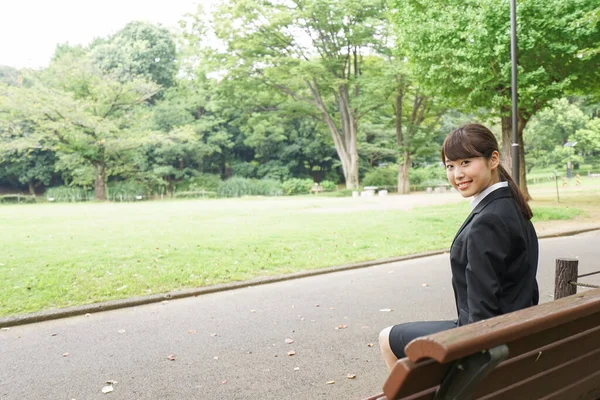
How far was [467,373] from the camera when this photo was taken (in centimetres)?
135

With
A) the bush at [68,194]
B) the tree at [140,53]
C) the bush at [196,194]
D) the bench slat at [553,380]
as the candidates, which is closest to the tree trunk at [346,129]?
the bush at [196,194]

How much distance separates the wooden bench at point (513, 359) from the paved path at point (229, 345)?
1744 mm

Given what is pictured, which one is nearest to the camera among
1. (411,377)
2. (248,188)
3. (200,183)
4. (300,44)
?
(411,377)

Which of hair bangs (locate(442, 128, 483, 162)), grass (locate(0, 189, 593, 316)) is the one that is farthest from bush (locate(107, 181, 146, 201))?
hair bangs (locate(442, 128, 483, 162))

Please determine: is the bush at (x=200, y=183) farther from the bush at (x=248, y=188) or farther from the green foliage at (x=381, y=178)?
the green foliage at (x=381, y=178)

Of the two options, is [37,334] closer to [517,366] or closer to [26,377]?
[26,377]

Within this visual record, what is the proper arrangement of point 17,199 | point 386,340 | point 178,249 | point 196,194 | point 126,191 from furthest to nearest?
point 196,194 → point 126,191 → point 17,199 → point 178,249 → point 386,340

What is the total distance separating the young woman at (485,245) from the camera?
1762 millimetres

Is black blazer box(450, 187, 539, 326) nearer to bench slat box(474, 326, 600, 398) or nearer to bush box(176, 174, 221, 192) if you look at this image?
bench slat box(474, 326, 600, 398)

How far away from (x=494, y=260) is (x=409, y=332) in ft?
1.52

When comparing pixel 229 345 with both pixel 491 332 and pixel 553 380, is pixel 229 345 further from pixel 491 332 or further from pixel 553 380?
pixel 491 332

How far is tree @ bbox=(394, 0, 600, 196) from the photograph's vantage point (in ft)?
43.8

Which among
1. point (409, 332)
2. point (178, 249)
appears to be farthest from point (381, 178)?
point (409, 332)

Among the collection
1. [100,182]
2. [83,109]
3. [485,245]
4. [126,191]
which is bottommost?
[485,245]
